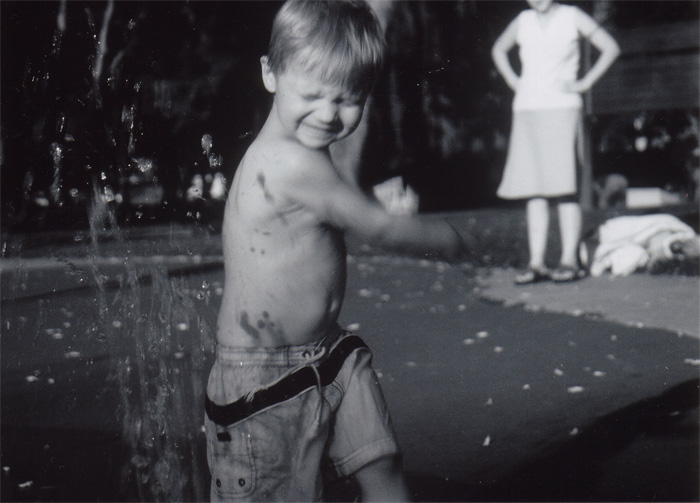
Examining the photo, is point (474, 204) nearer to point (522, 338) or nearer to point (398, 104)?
point (398, 104)

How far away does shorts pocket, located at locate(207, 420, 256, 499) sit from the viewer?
65.8 inches

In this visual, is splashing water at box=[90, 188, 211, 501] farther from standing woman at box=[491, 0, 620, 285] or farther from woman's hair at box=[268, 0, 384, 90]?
standing woman at box=[491, 0, 620, 285]

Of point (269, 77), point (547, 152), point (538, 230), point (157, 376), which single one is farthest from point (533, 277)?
Result: point (269, 77)

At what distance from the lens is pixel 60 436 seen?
279cm

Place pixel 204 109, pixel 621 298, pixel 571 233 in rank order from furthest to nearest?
pixel 204 109 < pixel 571 233 < pixel 621 298

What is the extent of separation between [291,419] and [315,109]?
58 centimetres

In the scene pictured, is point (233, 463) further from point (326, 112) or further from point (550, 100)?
point (550, 100)

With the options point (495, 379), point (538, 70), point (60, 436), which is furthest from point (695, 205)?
point (60, 436)

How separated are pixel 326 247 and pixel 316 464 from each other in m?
0.41

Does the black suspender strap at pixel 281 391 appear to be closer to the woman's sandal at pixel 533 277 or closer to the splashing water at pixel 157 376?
the splashing water at pixel 157 376

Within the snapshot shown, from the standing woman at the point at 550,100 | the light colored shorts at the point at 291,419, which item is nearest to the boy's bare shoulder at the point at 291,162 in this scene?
the light colored shorts at the point at 291,419

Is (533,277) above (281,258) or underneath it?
underneath

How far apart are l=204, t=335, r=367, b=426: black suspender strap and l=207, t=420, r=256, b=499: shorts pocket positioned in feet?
0.08

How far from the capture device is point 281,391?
1.67m
